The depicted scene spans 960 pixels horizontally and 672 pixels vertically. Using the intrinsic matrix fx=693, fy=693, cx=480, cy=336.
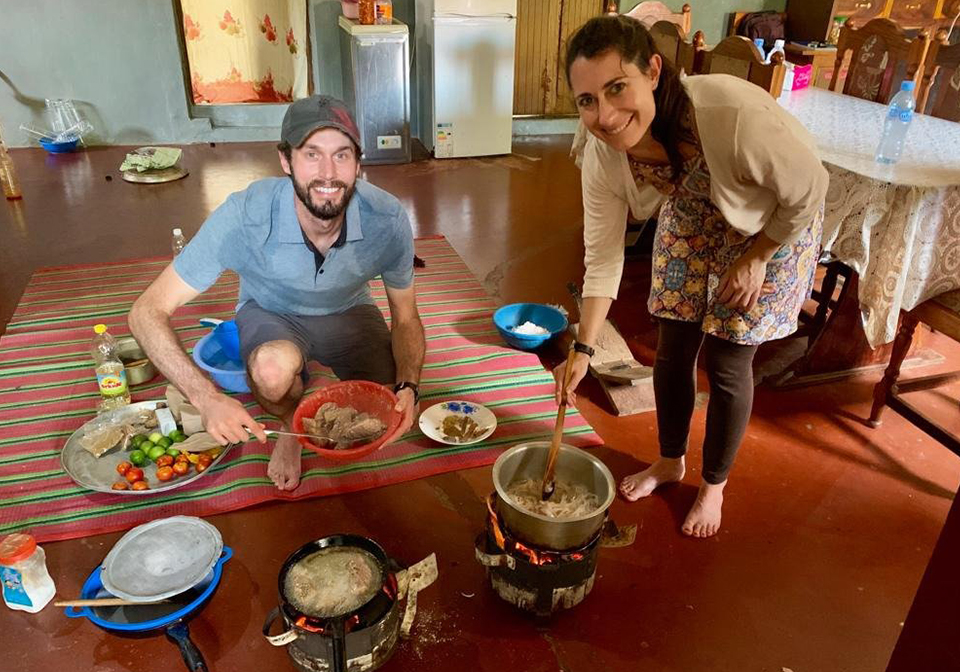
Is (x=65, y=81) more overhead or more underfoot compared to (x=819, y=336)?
more overhead

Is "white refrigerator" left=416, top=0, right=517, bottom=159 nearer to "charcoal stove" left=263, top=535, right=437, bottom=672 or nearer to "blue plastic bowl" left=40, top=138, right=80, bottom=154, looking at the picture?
"blue plastic bowl" left=40, top=138, right=80, bottom=154

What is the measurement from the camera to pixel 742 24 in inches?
212

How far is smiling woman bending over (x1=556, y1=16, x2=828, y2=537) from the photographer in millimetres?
1260

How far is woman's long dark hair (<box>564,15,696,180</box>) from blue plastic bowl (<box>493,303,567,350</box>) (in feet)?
4.07

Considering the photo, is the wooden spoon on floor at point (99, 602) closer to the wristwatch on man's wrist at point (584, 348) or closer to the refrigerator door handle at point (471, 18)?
the wristwatch on man's wrist at point (584, 348)

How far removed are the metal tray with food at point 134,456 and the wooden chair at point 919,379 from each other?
78.2 inches

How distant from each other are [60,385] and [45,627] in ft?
3.42

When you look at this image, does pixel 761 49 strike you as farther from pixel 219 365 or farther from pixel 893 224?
pixel 219 365

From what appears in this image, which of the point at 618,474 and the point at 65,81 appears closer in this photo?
the point at 618,474

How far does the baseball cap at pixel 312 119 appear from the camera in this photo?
65.7 inches

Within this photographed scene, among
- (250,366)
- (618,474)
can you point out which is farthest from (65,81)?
(618,474)

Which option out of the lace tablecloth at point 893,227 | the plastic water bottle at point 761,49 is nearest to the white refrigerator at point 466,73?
the plastic water bottle at point 761,49

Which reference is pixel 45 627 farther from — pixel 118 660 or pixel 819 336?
pixel 819 336

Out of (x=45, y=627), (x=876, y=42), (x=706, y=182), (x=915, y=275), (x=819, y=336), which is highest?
(x=876, y=42)
